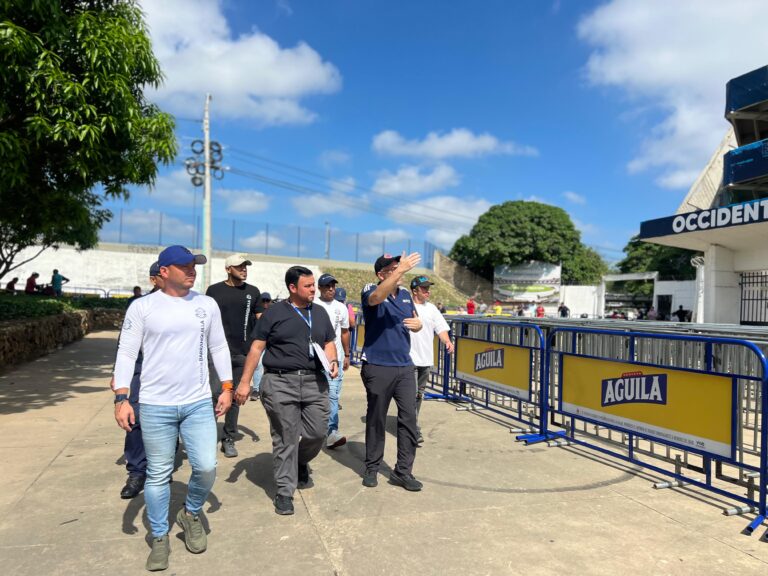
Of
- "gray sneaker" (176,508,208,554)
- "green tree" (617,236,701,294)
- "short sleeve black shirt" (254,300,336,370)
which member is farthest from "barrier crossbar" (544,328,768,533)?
"green tree" (617,236,701,294)

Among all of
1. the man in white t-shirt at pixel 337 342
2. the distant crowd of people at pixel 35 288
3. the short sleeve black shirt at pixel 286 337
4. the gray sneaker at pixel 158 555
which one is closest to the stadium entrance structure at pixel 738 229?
the man in white t-shirt at pixel 337 342

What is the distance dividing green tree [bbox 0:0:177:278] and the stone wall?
9.09 ft

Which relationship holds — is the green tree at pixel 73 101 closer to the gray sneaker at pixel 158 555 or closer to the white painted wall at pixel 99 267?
the gray sneaker at pixel 158 555

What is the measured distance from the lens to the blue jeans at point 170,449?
306 centimetres

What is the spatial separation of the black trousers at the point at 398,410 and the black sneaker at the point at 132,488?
71.5 inches

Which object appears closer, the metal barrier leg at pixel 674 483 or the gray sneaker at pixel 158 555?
the gray sneaker at pixel 158 555

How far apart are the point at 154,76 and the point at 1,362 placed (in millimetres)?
6087

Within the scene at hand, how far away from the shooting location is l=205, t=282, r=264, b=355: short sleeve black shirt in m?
5.23

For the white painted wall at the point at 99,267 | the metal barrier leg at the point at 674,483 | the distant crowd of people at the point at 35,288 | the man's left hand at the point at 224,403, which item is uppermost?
the white painted wall at the point at 99,267

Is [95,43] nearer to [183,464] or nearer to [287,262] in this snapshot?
[183,464]

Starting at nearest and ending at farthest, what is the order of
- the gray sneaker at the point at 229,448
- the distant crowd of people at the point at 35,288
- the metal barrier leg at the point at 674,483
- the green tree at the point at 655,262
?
the metal barrier leg at the point at 674,483
the gray sneaker at the point at 229,448
the distant crowd of people at the point at 35,288
the green tree at the point at 655,262

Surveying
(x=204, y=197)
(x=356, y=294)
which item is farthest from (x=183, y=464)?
(x=356, y=294)

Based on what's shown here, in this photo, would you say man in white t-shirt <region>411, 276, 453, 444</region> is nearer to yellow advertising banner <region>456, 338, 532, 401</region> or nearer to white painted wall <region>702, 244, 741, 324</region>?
yellow advertising banner <region>456, 338, 532, 401</region>

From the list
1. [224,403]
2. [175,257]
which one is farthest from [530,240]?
[175,257]
